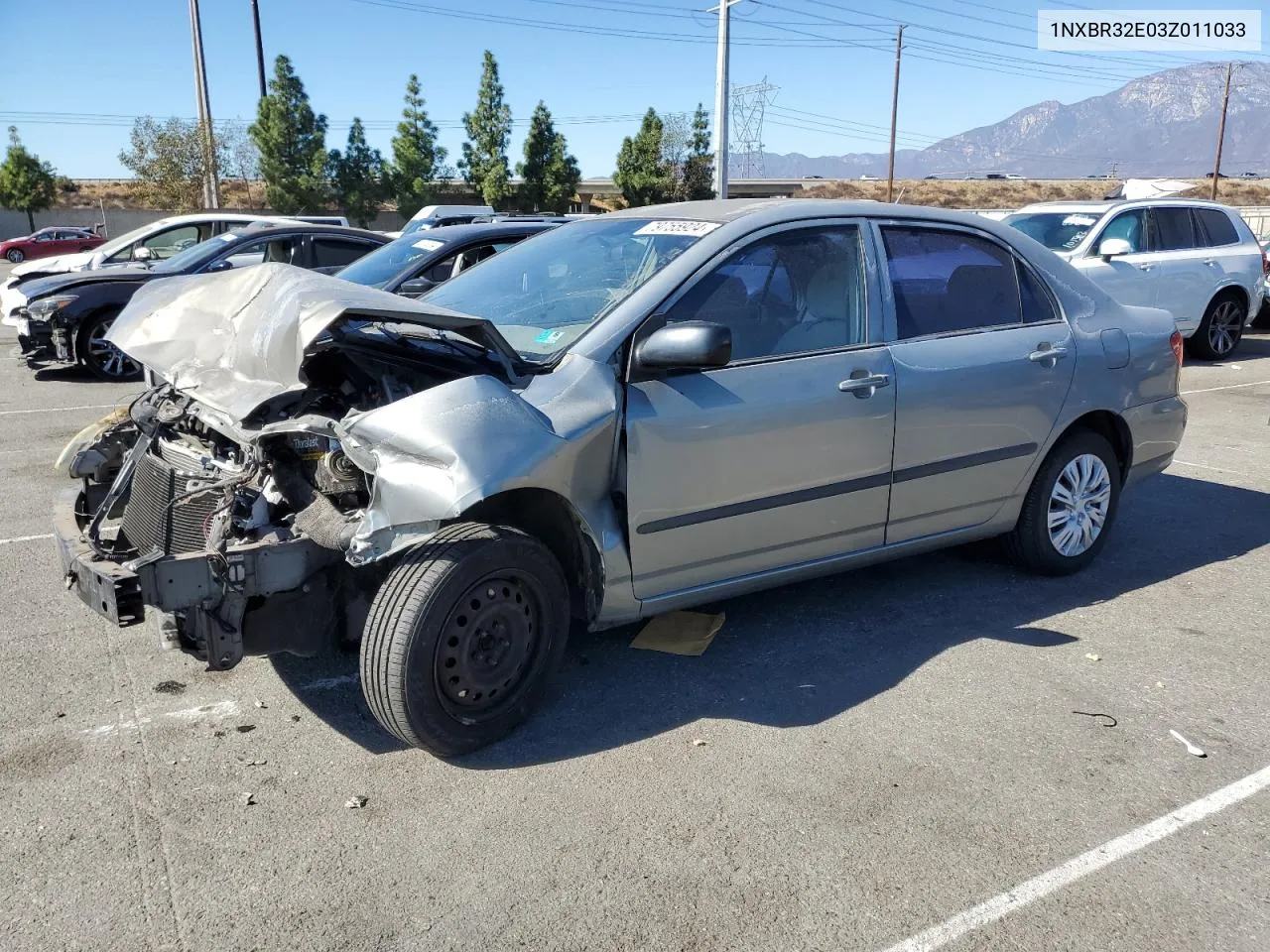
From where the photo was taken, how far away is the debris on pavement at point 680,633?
14.2 feet

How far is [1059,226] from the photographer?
12.1 m

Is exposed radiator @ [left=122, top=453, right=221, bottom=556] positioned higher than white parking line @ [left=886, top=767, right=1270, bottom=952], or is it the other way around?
exposed radiator @ [left=122, top=453, right=221, bottom=556]

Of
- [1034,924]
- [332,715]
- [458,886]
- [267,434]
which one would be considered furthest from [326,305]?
[1034,924]

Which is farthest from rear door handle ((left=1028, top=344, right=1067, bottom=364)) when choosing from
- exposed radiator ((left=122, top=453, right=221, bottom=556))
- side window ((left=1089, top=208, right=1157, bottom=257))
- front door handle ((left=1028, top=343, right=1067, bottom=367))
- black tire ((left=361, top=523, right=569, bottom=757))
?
side window ((left=1089, top=208, right=1157, bottom=257))

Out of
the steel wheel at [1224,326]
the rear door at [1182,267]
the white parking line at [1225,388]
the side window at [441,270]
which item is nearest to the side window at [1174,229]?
the rear door at [1182,267]

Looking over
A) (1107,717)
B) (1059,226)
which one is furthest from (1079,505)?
(1059,226)

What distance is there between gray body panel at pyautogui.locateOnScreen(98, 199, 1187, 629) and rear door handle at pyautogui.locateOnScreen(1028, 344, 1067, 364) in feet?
0.06

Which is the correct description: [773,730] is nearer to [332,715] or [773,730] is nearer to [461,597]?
[461,597]

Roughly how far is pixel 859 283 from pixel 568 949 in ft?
9.36

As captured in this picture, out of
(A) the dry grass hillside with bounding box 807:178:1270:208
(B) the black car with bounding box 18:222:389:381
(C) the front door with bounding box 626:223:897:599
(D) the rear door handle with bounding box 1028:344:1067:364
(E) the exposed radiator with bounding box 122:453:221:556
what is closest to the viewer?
(E) the exposed radiator with bounding box 122:453:221:556

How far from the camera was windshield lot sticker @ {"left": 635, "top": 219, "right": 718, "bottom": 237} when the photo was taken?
408 centimetres

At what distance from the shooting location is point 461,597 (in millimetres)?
3285

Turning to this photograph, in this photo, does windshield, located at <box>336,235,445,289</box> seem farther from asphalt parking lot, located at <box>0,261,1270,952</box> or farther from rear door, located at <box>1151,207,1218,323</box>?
rear door, located at <box>1151,207,1218,323</box>

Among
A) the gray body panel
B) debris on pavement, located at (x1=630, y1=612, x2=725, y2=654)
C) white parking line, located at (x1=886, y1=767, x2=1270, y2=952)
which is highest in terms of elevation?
the gray body panel
